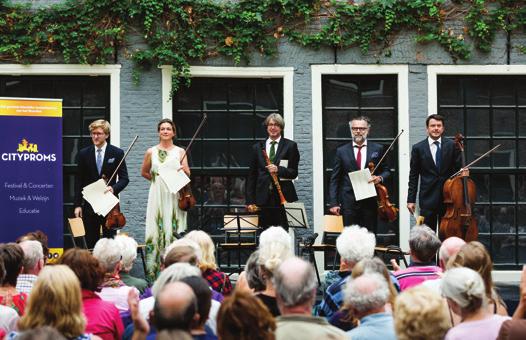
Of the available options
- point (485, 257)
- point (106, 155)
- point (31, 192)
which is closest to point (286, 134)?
point (106, 155)

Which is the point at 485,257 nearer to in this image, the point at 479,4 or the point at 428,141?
the point at 428,141

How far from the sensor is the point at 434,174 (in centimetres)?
1007

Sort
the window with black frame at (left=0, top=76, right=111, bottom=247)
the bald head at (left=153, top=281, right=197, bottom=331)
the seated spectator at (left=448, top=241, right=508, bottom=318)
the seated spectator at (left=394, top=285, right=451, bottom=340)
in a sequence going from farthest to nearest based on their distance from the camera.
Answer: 1. the window with black frame at (left=0, top=76, right=111, bottom=247)
2. the seated spectator at (left=448, top=241, right=508, bottom=318)
3. the seated spectator at (left=394, top=285, right=451, bottom=340)
4. the bald head at (left=153, top=281, right=197, bottom=331)

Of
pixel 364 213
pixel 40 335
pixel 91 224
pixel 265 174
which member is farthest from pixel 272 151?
pixel 40 335

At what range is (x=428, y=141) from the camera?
1016 cm

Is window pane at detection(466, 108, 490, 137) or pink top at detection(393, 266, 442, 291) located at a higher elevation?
window pane at detection(466, 108, 490, 137)

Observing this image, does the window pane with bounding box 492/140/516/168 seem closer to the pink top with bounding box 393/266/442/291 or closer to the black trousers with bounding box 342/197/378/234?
the black trousers with bounding box 342/197/378/234

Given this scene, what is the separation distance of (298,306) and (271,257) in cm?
136

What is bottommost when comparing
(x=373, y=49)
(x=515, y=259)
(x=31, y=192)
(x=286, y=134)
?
(x=515, y=259)

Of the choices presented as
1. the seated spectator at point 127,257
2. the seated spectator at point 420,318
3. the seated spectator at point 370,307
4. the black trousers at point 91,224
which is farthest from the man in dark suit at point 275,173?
the seated spectator at point 420,318

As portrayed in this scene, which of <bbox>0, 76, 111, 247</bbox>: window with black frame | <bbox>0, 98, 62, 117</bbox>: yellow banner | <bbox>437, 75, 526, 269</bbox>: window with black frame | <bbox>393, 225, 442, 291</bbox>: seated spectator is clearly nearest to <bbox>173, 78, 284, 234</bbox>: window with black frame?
<bbox>0, 76, 111, 247</bbox>: window with black frame

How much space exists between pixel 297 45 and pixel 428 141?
2.40 meters

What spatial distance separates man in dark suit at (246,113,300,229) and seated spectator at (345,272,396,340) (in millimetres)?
5623

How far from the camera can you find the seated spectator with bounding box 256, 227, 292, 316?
5.26 meters
